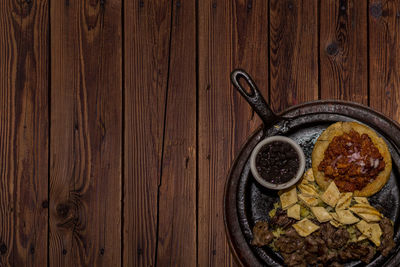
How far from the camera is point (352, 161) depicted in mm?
1406

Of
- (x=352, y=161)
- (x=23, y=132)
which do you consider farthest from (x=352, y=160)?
(x=23, y=132)

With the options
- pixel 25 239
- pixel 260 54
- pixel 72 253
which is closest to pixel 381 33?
pixel 260 54

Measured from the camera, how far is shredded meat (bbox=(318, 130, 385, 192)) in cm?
141

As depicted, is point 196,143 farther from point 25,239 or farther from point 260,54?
point 25,239

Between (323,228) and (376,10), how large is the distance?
862mm

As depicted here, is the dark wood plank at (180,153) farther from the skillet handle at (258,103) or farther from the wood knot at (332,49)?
the wood knot at (332,49)

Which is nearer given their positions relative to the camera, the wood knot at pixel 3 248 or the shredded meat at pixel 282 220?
the shredded meat at pixel 282 220

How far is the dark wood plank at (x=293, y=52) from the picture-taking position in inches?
64.7

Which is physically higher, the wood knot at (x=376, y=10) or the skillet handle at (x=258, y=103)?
the wood knot at (x=376, y=10)

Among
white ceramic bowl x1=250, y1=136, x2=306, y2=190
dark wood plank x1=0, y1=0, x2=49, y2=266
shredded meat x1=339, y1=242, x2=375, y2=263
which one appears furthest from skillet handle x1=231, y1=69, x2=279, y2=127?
dark wood plank x1=0, y1=0, x2=49, y2=266

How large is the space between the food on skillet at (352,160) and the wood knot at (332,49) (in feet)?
1.09

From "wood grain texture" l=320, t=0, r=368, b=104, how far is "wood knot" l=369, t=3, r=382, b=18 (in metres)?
0.03

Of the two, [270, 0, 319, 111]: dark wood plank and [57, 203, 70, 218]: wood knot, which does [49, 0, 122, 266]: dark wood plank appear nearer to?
[57, 203, 70, 218]: wood knot

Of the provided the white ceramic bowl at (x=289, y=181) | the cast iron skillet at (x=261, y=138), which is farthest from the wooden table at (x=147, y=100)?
the white ceramic bowl at (x=289, y=181)
